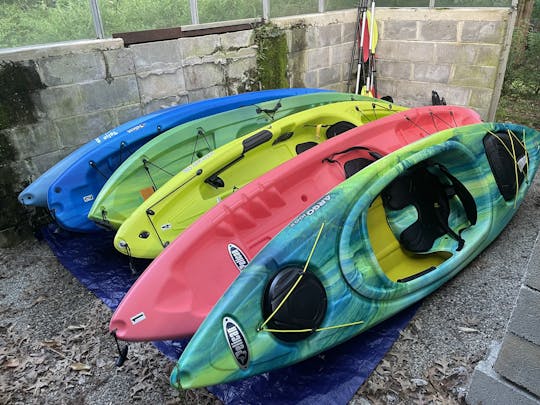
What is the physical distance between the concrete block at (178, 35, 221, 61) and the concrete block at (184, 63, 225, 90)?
119 millimetres

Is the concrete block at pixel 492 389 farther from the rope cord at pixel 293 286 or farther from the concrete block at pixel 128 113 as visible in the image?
the concrete block at pixel 128 113

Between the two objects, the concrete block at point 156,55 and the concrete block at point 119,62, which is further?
the concrete block at point 156,55

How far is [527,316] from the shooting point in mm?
1801

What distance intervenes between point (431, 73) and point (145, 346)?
495 centimetres

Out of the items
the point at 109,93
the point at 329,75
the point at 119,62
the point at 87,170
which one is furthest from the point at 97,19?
the point at 329,75

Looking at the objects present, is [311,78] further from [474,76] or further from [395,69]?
[474,76]

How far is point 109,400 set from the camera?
2.37 metres

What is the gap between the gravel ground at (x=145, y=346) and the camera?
7.75 ft

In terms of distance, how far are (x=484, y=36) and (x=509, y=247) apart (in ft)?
9.88

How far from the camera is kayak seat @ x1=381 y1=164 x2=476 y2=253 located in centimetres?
320

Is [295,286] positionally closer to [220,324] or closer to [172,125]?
[220,324]

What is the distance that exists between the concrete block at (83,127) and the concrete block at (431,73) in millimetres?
4011

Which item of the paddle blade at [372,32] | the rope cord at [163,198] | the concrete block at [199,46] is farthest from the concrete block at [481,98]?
the rope cord at [163,198]

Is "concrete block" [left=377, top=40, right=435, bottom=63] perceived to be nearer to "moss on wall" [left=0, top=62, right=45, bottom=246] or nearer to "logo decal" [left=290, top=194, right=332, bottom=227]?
"logo decal" [left=290, top=194, right=332, bottom=227]
